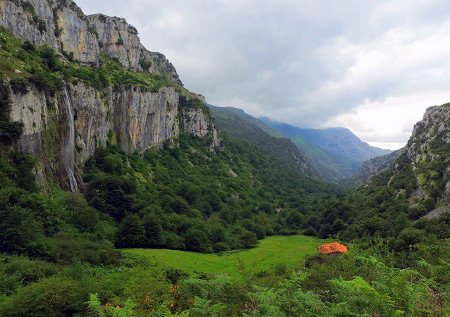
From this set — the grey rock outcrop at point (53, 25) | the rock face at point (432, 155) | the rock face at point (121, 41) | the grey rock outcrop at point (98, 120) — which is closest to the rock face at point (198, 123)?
the grey rock outcrop at point (98, 120)

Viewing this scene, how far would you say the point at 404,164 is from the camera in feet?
356

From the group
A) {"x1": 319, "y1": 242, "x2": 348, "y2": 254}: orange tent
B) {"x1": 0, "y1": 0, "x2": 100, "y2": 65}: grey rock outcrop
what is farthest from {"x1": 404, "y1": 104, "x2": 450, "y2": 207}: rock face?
{"x1": 0, "y1": 0, "x2": 100, "y2": 65}: grey rock outcrop

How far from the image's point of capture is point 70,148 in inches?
2562

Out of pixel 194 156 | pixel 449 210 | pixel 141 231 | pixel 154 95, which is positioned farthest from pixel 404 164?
pixel 141 231

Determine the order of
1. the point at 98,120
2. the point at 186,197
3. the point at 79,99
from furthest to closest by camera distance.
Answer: the point at 186,197
the point at 98,120
the point at 79,99

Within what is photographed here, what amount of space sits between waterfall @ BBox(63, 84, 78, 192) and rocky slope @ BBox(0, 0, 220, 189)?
0.17m

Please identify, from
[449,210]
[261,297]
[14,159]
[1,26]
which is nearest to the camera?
[261,297]

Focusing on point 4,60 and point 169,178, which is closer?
point 4,60

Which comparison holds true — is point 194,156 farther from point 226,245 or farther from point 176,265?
point 176,265

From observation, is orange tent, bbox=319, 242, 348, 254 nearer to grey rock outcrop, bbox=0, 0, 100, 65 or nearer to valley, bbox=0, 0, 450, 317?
valley, bbox=0, 0, 450, 317

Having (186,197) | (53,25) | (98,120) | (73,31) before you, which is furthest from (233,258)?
(73,31)

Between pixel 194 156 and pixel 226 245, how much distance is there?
199ft

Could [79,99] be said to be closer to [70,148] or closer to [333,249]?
[70,148]

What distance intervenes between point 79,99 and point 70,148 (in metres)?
11.7
